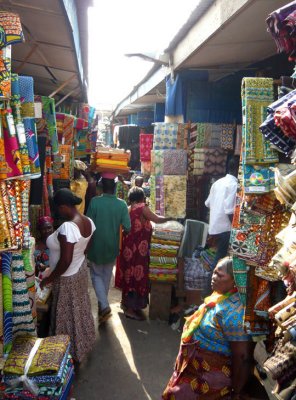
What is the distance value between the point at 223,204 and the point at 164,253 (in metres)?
0.95

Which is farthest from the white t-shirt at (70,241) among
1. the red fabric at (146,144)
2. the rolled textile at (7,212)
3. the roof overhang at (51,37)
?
the red fabric at (146,144)

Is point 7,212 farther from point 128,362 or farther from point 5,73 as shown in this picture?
point 128,362

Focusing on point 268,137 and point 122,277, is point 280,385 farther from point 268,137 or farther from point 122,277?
point 122,277

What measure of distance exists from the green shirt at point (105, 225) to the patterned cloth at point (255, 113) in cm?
240

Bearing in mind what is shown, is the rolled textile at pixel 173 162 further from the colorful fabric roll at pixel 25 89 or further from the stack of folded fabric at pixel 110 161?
the colorful fabric roll at pixel 25 89

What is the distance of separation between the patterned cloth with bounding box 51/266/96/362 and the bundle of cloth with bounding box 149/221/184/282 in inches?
51.7

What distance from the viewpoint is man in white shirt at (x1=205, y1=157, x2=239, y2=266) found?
461 cm

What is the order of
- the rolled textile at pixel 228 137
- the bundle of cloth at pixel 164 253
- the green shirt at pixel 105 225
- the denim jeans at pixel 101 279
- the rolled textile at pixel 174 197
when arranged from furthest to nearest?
the rolled textile at pixel 174 197 < the rolled textile at pixel 228 137 < the bundle of cloth at pixel 164 253 < the denim jeans at pixel 101 279 < the green shirt at pixel 105 225

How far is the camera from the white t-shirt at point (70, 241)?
3.09 meters

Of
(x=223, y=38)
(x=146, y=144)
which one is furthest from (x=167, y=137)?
(x=146, y=144)

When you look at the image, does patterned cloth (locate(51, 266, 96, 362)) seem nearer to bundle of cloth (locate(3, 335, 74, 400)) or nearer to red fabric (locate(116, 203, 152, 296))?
bundle of cloth (locate(3, 335, 74, 400))

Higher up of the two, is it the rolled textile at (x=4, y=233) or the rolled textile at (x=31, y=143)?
the rolled textile at (x=31, y=143)

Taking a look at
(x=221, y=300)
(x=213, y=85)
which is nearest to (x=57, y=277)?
(x=221, y=300)

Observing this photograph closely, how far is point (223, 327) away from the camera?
81.7 inches
